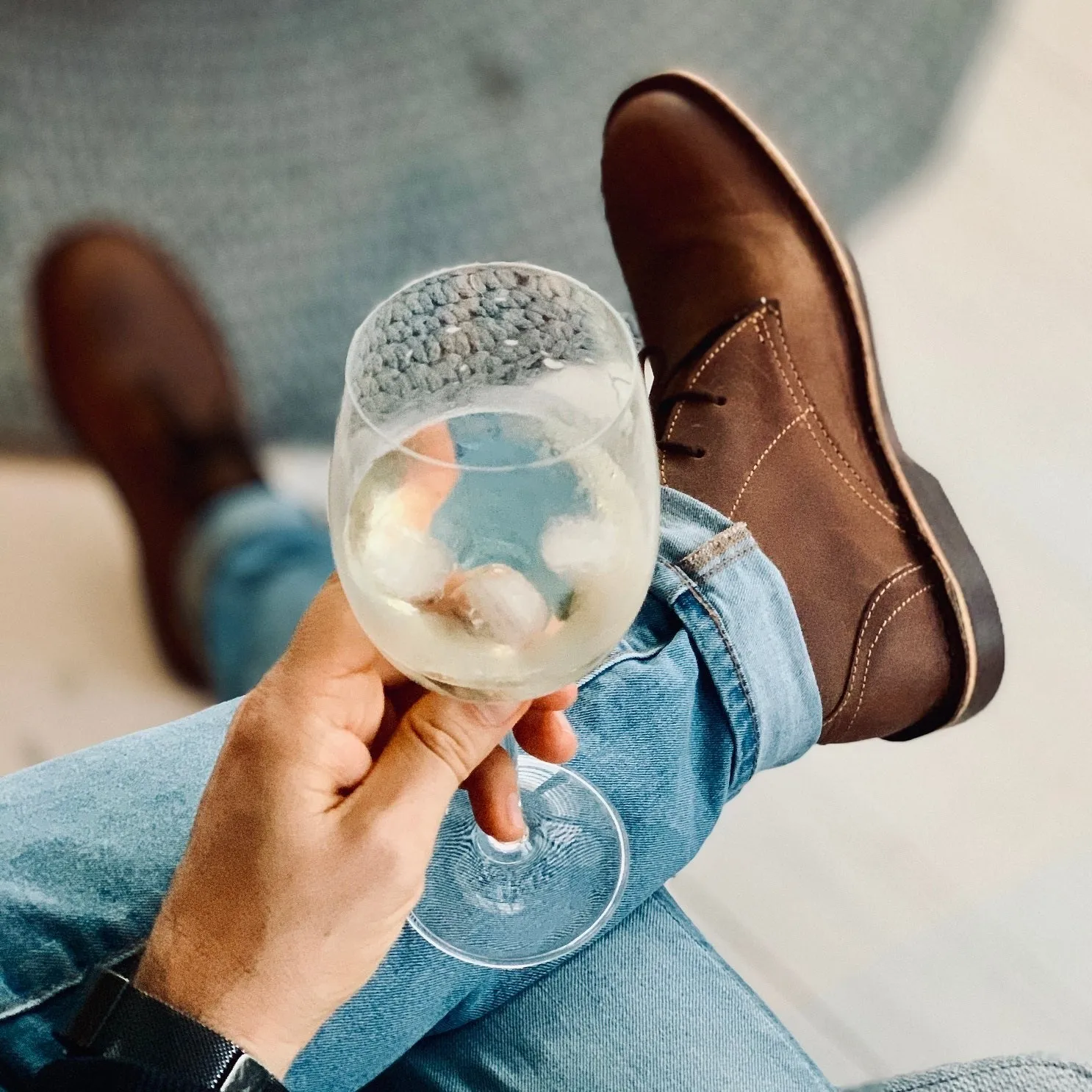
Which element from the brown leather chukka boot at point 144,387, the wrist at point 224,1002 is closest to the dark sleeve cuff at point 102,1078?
the wrist at point 224,1002

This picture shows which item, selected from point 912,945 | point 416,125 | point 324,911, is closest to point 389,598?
point 324,911

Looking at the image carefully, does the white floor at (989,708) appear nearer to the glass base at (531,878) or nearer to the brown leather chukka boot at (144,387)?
the brown leather chukka boot at (144,387)

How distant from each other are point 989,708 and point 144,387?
31.4 inches

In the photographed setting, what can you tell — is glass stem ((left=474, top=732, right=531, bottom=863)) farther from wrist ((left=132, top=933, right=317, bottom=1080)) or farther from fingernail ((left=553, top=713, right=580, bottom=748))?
wrist ((left=132, top=933, right=317, bottom=1080))

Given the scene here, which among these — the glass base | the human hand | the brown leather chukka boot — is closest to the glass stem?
the glass base

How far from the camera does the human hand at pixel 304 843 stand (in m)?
0.46

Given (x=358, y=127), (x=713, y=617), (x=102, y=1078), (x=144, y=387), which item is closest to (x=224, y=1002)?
(x=102, y=1078)

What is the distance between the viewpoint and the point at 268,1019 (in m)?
0.47

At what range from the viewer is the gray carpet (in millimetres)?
1102

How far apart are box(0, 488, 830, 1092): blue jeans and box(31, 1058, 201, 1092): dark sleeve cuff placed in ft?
0.20

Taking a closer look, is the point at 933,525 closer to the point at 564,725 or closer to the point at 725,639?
the point at 725,639

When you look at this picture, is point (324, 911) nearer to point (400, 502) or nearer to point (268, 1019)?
point (268, 1019)

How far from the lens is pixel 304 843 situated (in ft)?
1.50

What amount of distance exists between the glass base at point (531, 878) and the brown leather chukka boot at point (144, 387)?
0.45 m
